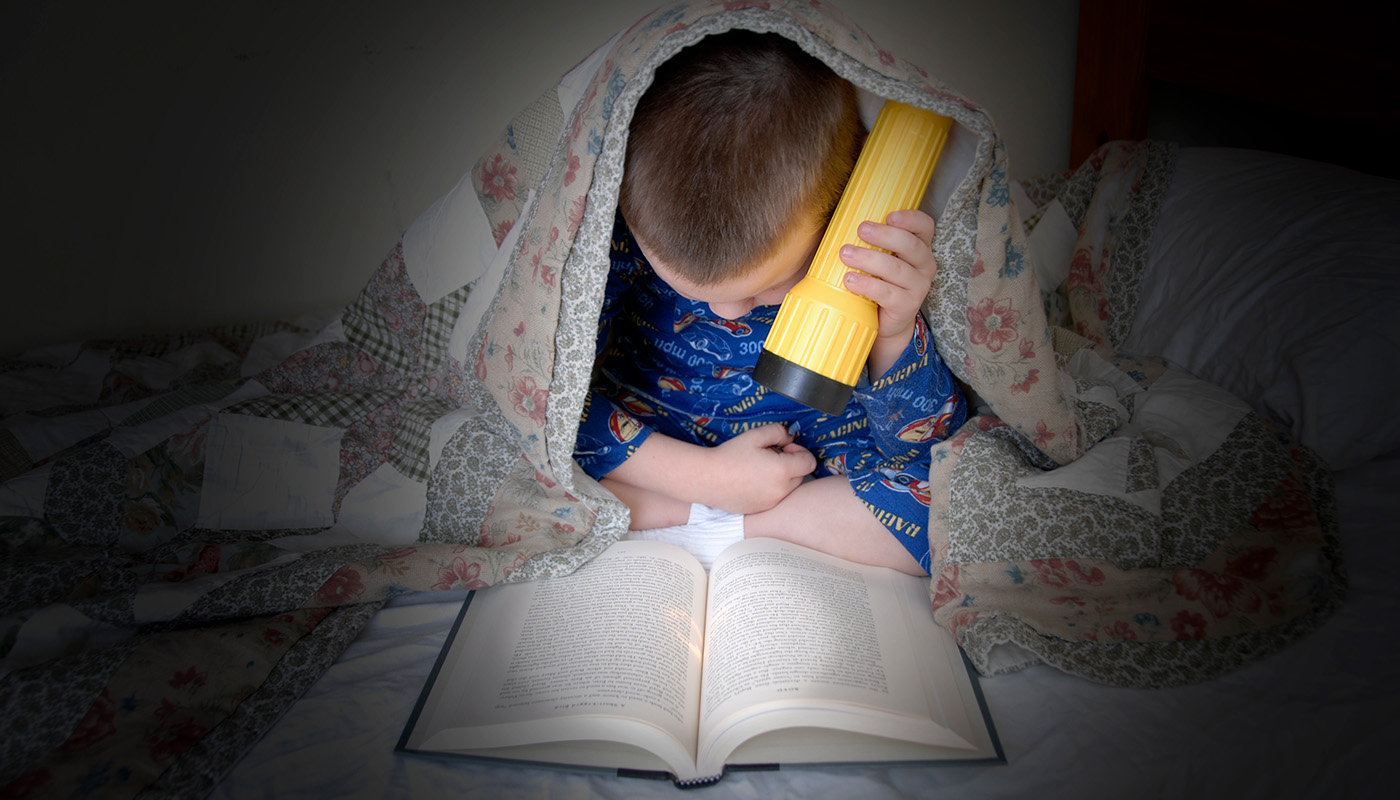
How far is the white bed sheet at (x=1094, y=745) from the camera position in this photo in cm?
51

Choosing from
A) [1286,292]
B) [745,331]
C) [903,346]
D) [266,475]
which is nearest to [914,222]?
[903,346]

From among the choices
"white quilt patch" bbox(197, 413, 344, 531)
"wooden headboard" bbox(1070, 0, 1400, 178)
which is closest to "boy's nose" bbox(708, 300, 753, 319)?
"white quilt patch" bbox(197, 413, 344, 531)

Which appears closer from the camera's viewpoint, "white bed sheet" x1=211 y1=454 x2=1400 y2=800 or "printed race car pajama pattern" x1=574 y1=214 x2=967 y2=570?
"white bed sheet" x1=211 y1=454 x2=1400 y2=800

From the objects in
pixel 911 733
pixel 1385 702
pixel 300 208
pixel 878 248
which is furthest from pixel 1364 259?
pixel 300 208

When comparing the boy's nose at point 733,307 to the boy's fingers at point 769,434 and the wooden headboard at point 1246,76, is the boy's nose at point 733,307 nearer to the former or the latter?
the boy's fingers at point 769,434

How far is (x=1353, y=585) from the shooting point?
634 millimetres

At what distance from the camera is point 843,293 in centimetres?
59

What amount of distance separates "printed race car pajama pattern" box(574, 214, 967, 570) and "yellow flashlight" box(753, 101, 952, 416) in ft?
0.52

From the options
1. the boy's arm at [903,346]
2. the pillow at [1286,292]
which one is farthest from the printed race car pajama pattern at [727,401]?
the pillow at [1286,292]

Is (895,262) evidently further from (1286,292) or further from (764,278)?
(1286,292)

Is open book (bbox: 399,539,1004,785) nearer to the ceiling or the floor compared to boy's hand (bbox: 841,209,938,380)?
nearer to the floor

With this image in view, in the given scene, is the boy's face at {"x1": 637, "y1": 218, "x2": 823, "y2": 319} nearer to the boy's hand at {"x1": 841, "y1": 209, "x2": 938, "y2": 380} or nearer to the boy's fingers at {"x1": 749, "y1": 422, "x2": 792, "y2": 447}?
the boy's hand at {"x1": 841, "y1": 209, "x2": 938, "y2": 380}

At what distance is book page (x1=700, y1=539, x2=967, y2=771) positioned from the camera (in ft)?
1.80

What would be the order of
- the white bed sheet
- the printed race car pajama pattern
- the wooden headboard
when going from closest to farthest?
the white bed sheet, the printed race car pajama pattern, the wooden headboard
